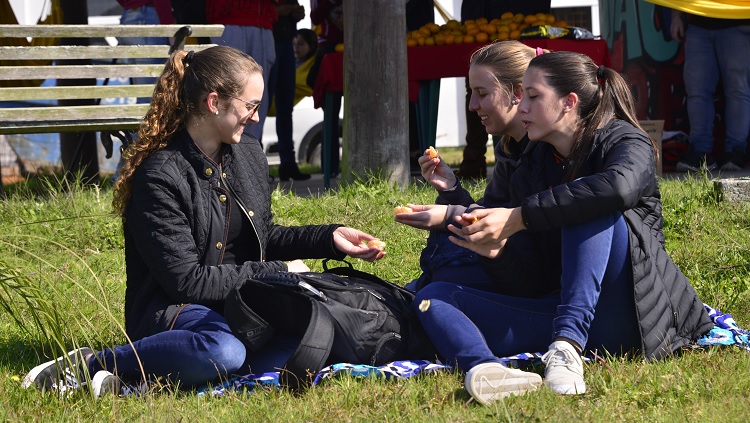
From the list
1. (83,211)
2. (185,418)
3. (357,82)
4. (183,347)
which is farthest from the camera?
(357,82)

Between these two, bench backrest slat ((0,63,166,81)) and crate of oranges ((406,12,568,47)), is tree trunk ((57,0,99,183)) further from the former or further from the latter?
crate of oranges ((406,12,568,47))

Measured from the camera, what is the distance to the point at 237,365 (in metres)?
3.77

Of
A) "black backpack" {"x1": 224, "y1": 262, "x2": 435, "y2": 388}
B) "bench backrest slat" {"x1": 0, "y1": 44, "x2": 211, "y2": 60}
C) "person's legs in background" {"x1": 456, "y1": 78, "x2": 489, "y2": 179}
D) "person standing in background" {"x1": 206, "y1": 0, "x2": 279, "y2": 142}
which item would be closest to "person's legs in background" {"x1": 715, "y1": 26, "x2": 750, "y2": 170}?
"person's legs in background" {"x1": 456, "y1": 78, "x2": 489, "y2": 179}

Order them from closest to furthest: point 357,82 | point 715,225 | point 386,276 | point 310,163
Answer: point 386,276 → point 715,225 → point 357,82 → point 310,163

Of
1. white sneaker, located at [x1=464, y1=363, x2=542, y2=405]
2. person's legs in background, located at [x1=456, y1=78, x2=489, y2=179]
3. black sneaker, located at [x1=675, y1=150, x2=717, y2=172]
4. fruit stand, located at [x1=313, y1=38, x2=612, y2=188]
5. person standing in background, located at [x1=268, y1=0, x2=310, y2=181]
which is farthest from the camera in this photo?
person standing in background, located at [x1=268, y1=0, x2=310, y2=181]

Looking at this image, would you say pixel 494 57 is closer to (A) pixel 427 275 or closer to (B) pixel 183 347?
(A) pixel 427 275

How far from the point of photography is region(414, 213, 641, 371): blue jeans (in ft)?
11.9

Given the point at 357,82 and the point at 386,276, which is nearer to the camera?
the point at 386,276

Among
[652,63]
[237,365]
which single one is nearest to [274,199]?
[237,365]

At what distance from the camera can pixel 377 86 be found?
7.41 meters

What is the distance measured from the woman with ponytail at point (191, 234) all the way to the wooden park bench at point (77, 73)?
317 cm

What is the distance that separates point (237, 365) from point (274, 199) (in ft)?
10.6

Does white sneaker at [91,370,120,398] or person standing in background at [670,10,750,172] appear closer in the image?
white sneaker at [91,370,120,398]

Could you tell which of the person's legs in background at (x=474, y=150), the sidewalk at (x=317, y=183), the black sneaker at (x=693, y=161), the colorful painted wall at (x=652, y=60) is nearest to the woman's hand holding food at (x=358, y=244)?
the sidewalk at (x=317, y=183)
